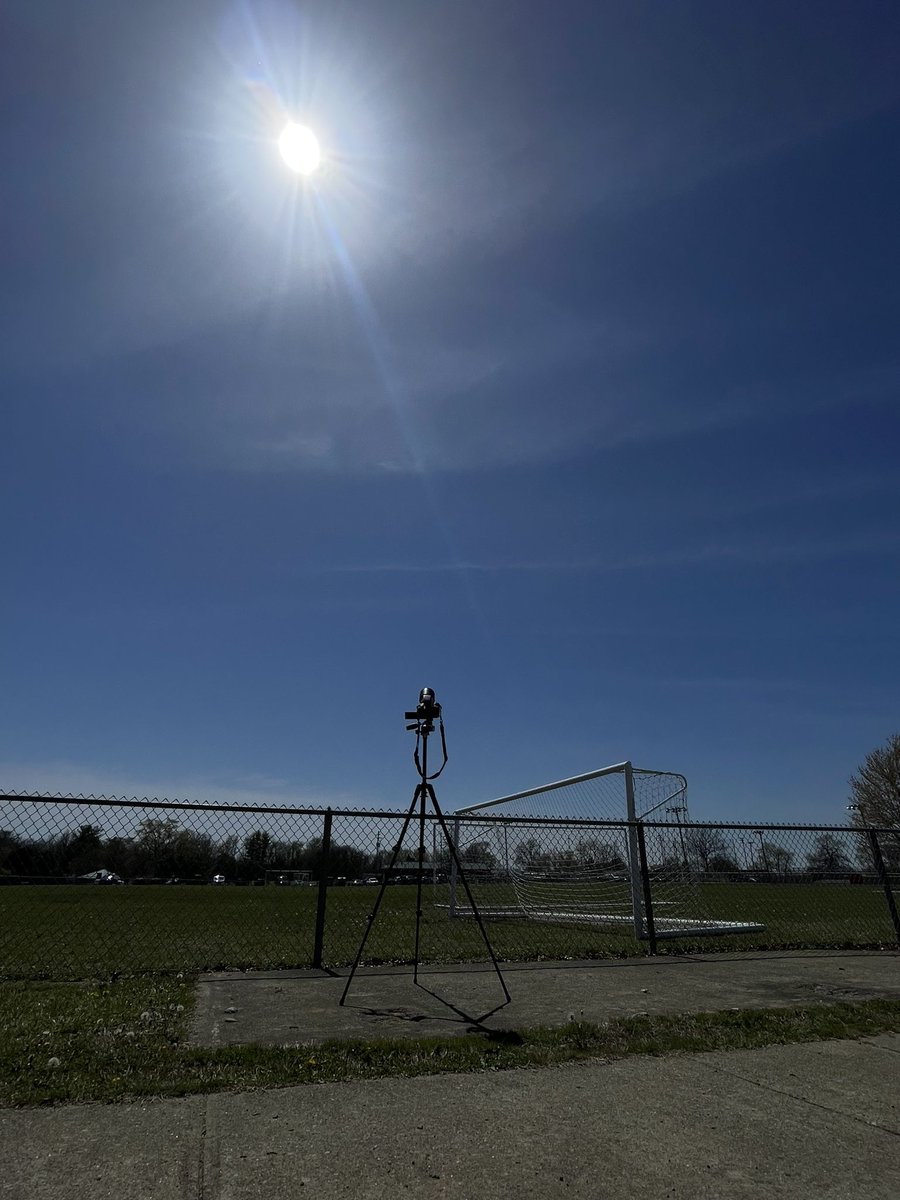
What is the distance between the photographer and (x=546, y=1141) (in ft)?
8.04

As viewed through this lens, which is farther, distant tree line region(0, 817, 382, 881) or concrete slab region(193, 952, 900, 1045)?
distant tree line region(0, 817, 382, 881)

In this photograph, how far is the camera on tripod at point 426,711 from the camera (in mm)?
5156

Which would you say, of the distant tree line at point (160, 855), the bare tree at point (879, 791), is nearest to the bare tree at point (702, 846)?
the distant tree line at point (160, 855)

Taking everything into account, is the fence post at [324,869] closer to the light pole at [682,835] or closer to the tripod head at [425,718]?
the tripod head at [425,718]

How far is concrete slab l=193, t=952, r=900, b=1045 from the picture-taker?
391 centimetres

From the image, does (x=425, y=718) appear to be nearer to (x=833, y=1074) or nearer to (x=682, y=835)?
(x=833, y=1074)

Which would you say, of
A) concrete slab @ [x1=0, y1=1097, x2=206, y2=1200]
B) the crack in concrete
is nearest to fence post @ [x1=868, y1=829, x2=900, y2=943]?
the crack in concrete

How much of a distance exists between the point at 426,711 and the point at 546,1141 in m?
2.97

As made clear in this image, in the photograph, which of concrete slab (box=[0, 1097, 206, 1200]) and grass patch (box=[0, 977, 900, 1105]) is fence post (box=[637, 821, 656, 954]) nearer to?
grass patch (box=[0, 977, 900, 1105])

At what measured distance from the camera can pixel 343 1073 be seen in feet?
10.2

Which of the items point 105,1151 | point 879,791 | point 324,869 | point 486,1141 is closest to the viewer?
point 105,1151

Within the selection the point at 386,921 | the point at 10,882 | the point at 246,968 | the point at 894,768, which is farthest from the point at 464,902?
the point at 894,768

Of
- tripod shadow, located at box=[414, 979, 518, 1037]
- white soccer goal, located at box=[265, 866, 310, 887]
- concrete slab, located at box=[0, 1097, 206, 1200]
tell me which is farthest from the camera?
white soccer goal, located at box=[265, 866, 310, 887]

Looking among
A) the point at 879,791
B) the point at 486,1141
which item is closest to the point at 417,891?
the point at 486,1141
